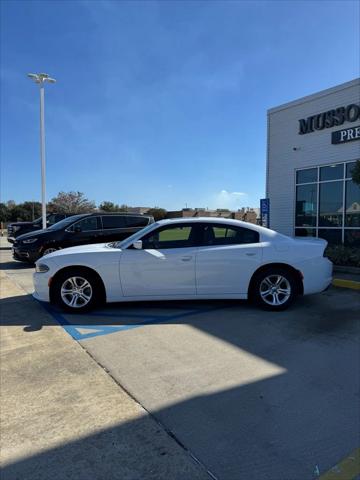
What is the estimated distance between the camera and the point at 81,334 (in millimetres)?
5148

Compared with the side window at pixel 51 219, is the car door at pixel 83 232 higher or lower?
lower

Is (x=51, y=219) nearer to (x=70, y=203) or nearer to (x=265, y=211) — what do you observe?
(x=265, y=211)

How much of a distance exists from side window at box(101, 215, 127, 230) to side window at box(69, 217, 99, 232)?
0.92 ft

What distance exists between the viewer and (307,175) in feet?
46.6

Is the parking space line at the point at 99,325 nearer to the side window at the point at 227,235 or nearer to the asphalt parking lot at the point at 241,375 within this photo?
the asphalt parking lot at the point at 241,375

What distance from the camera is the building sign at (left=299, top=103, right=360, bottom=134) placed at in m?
12.4

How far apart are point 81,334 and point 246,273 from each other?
2692mm

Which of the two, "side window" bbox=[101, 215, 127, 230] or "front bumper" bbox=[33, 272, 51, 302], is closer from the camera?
"front bumper" bbox=[33, 272, 51, 302]

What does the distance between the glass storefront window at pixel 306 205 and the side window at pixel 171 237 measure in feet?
29.5

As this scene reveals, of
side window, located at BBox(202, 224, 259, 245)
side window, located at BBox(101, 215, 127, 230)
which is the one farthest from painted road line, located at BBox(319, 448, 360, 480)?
side window, located at BBox(101, 215, 127, 230)

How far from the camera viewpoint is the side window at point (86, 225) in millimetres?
11890

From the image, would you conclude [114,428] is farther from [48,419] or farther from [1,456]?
[1,456]

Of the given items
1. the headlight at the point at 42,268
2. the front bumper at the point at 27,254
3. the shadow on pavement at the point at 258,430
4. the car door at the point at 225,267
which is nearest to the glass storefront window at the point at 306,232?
the car door at the point at 225,267

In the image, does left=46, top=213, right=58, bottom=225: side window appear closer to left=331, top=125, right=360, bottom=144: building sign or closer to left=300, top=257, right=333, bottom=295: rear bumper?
left=331, top=125, right=360, bottom=144: building sign
